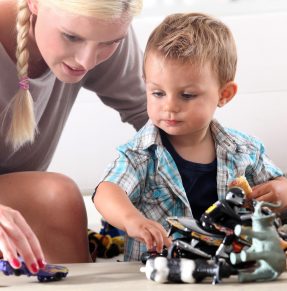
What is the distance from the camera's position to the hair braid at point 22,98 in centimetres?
169

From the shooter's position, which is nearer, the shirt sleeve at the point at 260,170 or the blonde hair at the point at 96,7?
the blonde hair at the point at 96,7

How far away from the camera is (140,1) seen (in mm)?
1647

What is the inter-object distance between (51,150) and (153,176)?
420 millimetres

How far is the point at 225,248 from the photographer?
1329 mm

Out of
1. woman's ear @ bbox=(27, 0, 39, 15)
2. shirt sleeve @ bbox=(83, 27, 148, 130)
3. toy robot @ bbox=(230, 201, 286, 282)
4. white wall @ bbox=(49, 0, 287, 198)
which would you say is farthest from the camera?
white wall @ bbox=(49, 0, 287, 198)

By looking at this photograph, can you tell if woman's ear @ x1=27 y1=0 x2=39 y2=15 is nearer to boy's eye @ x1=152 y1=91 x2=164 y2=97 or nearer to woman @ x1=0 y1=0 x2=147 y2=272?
woman @ x1=0 y1=0 x2=147 y2=272

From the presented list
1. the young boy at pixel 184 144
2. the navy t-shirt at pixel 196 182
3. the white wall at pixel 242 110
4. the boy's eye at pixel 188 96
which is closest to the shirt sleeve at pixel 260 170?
the young boy at pixel 184 144

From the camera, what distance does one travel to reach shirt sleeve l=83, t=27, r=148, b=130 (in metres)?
2.03

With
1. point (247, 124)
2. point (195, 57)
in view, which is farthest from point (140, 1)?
point (247, 124)

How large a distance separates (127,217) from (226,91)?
15.9 inches

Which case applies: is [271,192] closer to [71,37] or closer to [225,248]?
[225,248]

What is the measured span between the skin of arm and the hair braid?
0.25 m

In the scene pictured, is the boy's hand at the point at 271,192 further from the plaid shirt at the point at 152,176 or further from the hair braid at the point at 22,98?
the hair braid at the point at 22,98

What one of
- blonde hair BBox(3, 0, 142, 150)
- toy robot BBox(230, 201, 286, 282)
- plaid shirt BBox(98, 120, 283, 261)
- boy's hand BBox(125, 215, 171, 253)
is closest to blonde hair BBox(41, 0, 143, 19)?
blonde hair BBox(3, 0, 142, 150)
